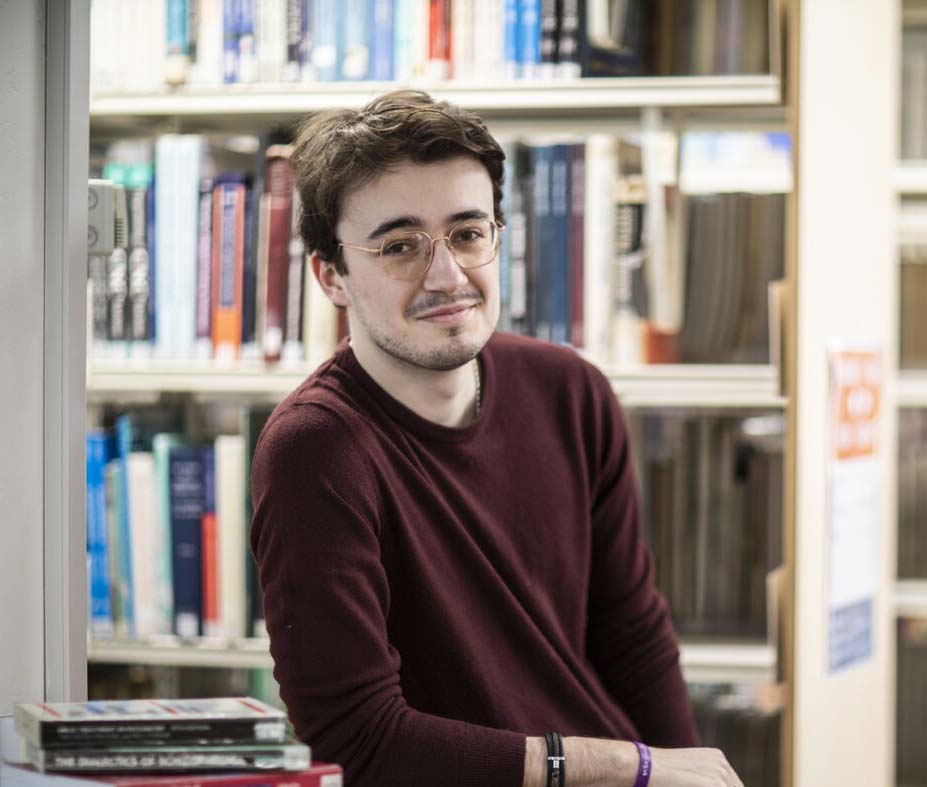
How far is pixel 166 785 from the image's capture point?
80 centimetres

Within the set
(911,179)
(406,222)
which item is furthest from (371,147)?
(911,179)

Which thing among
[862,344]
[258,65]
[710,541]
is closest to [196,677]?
[710,541]

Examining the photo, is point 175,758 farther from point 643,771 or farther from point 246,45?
point 246,45

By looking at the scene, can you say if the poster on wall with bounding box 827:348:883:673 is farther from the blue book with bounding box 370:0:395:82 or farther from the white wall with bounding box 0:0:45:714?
the white wall with bounding box 0:0:45:714

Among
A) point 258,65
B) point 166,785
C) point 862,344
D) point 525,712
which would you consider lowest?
point 525,712

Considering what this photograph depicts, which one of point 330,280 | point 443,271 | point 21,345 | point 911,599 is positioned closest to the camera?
point 21,345

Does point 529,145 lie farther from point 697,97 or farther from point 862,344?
point 862,344

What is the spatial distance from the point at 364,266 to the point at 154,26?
923 mm

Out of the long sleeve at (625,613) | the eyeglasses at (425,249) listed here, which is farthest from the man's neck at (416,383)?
the long sleeve at (625,613)

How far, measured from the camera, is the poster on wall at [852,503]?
1.76 m

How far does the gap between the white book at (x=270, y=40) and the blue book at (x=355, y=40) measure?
4.2 inches

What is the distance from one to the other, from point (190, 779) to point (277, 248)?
50.9 inches

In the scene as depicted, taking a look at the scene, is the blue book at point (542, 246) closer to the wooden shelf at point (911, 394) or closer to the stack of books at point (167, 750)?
the wooden shelf at point (911, 394)

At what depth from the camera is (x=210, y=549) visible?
6.61 ft
